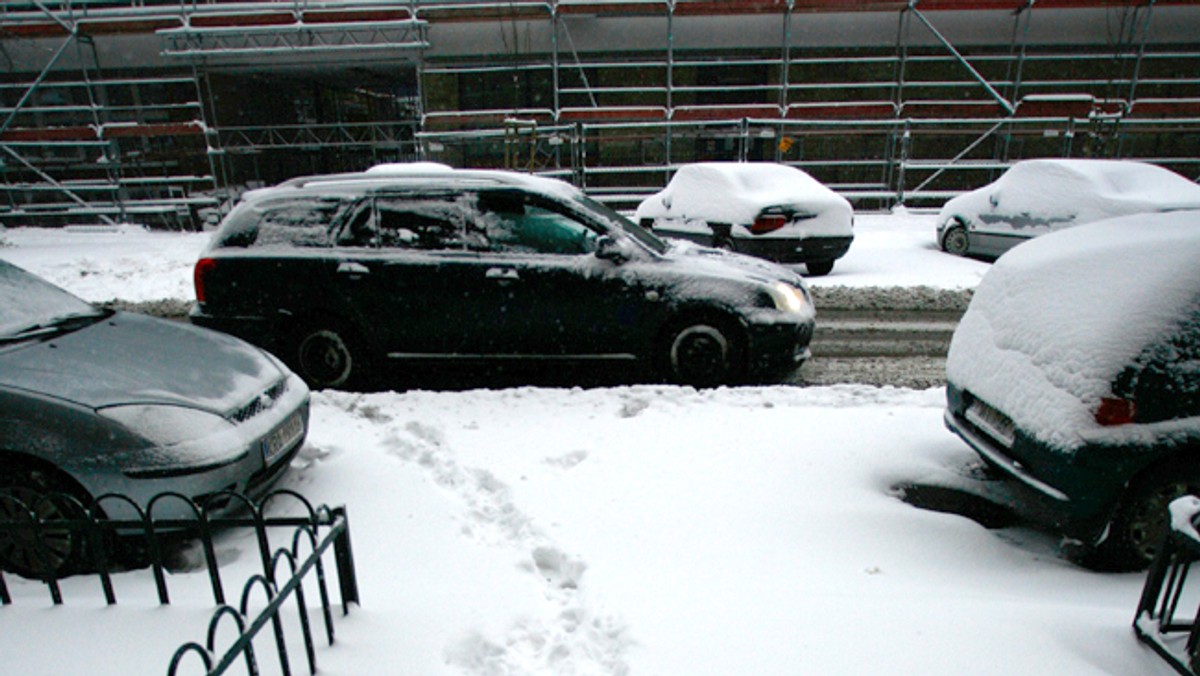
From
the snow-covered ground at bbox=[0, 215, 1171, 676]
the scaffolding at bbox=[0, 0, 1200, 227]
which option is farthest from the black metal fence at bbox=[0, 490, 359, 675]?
the scaffolding at bbox=[0, 0, 1200, 227]

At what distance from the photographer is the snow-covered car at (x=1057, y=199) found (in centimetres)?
972

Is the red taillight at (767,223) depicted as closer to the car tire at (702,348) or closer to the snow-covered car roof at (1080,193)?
the snow-covered car roof at (1080,193)

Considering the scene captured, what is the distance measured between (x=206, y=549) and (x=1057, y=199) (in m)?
11.6

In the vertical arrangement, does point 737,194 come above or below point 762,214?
above

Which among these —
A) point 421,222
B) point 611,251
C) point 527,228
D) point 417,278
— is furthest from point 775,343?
point 421,222

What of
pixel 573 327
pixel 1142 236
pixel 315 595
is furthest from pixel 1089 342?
pixel 315 595

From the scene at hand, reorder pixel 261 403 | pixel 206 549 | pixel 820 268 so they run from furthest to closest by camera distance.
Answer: pixel 820 268 → pixel 261 403 → pixel 206 549

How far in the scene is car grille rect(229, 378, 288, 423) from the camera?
3.43 m

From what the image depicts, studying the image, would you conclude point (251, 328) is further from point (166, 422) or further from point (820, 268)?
point (820, 268)

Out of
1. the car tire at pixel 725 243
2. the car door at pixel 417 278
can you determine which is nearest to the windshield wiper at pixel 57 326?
the car door at pixel 417 278

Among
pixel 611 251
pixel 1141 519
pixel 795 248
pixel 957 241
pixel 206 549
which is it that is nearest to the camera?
pixel 206 549

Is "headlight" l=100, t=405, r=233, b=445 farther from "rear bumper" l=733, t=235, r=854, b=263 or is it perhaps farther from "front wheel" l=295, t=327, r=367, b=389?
"rear bumper" l=733, t=235, r=854, b=263

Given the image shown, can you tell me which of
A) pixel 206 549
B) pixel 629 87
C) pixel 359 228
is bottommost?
pixel 206 549

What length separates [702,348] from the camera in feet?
18.3
